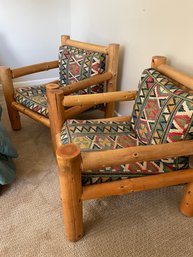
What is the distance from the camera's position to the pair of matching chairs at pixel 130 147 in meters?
0.87

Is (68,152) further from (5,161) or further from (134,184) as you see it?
(5,161)

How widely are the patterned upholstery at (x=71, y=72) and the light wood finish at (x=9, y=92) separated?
0.06m

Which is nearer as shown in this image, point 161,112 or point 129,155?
point 129,155

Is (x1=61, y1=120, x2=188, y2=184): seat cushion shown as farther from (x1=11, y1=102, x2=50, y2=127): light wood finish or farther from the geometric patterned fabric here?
A: (x1=11, y1=102, x2=50, y2=127): light wood finish

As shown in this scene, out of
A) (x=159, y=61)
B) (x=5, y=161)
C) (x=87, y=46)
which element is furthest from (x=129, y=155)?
(x=87, y=46)

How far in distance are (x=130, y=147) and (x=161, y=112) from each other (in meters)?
0.28

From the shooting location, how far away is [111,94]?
4.49ft

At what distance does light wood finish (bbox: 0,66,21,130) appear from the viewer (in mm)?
1764

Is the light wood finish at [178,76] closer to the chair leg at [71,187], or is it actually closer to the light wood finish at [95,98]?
the light wood finish at [95,98]

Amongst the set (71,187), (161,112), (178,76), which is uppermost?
(178,76)

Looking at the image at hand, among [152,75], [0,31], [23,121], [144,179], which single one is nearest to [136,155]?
[144,179]

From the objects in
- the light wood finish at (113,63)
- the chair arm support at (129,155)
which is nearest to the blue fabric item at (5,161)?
the chair arm support at (129,155)

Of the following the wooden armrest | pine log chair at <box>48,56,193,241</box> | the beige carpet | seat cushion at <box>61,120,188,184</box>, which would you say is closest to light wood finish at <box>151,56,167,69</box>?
pine log chair at <box>48,56,193,241</box>

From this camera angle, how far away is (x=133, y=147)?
35.3 inches
